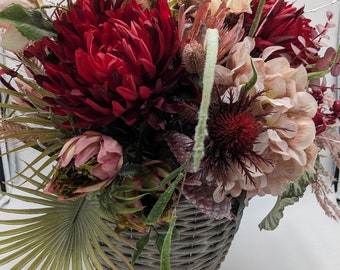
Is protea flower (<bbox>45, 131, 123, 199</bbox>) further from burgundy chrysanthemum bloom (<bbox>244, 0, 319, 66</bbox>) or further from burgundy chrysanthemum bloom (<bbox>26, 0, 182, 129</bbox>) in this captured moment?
burgundy chrysanthemum bloom (<bbox>244, 0, 319, 66</bbox>)

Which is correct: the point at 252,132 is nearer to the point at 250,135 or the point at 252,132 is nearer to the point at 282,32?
the point at 250,135

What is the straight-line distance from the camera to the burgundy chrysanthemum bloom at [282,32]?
1.51ft

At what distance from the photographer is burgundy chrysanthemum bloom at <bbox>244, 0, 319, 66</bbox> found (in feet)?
1.51

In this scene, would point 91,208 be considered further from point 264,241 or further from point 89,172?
point 264,241

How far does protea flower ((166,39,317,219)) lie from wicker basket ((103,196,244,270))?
54 millimetres

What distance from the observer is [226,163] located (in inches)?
16.3

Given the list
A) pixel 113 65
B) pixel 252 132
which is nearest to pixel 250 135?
pixel 252 132

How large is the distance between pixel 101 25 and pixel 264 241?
1.70 feet

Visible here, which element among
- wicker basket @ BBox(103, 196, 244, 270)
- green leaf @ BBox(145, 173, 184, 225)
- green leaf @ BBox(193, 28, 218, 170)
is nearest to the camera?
green leaf @ BBox(193, 28, 218, 170)

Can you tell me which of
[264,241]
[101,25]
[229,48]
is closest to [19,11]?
[101,25]

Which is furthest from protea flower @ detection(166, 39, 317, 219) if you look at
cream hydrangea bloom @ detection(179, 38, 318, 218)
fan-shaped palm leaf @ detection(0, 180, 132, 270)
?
fan-shaped palm leaf @ detection(0, 180, 132, 270)

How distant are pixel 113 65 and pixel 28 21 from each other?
0.35 feet

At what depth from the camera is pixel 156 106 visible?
400 millimetres

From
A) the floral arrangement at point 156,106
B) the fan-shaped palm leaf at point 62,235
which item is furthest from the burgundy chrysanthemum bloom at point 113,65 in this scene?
the fan-shaped palm leaf at point 62,235
